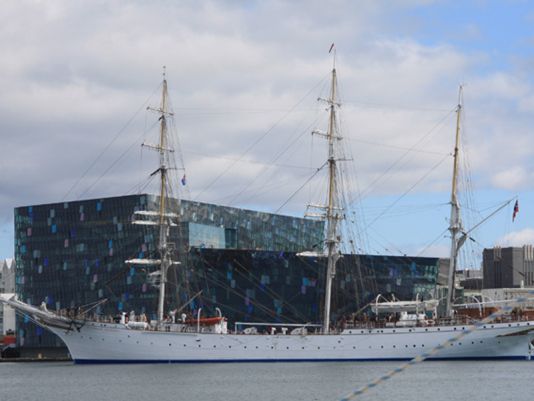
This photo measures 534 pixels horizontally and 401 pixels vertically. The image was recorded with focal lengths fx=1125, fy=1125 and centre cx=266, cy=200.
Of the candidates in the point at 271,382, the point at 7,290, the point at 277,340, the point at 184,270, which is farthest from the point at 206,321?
the point at 7,290

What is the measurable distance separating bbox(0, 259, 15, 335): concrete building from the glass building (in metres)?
46.3

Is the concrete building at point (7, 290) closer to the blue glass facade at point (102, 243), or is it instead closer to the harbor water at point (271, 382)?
the blue glass facade at point (102, 243)

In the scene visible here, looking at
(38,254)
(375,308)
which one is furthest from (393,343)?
(38,254)

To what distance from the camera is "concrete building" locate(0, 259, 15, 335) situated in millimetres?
183875

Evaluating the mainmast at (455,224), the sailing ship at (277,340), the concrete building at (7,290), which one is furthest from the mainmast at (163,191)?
the concrete building at (7,290)

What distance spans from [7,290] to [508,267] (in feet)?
273

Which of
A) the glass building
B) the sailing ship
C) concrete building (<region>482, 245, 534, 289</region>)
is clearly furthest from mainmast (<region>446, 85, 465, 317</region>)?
concrete building (<region>482, 245, 534, 289</region>)

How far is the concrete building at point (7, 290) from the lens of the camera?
603 ft

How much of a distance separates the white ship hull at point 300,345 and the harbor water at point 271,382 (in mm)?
2311

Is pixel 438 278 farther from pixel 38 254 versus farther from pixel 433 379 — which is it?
pixel 433 379

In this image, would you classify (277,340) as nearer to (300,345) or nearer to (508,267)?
(300,345)

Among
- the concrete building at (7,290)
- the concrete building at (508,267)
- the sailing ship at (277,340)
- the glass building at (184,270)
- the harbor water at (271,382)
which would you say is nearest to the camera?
the harbor water at (271,382)

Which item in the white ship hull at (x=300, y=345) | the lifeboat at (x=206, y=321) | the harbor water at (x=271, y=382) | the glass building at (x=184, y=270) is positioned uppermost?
the glass building at (x=184, y=270)

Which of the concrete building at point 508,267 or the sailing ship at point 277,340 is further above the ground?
the concrete building at point 508,267
